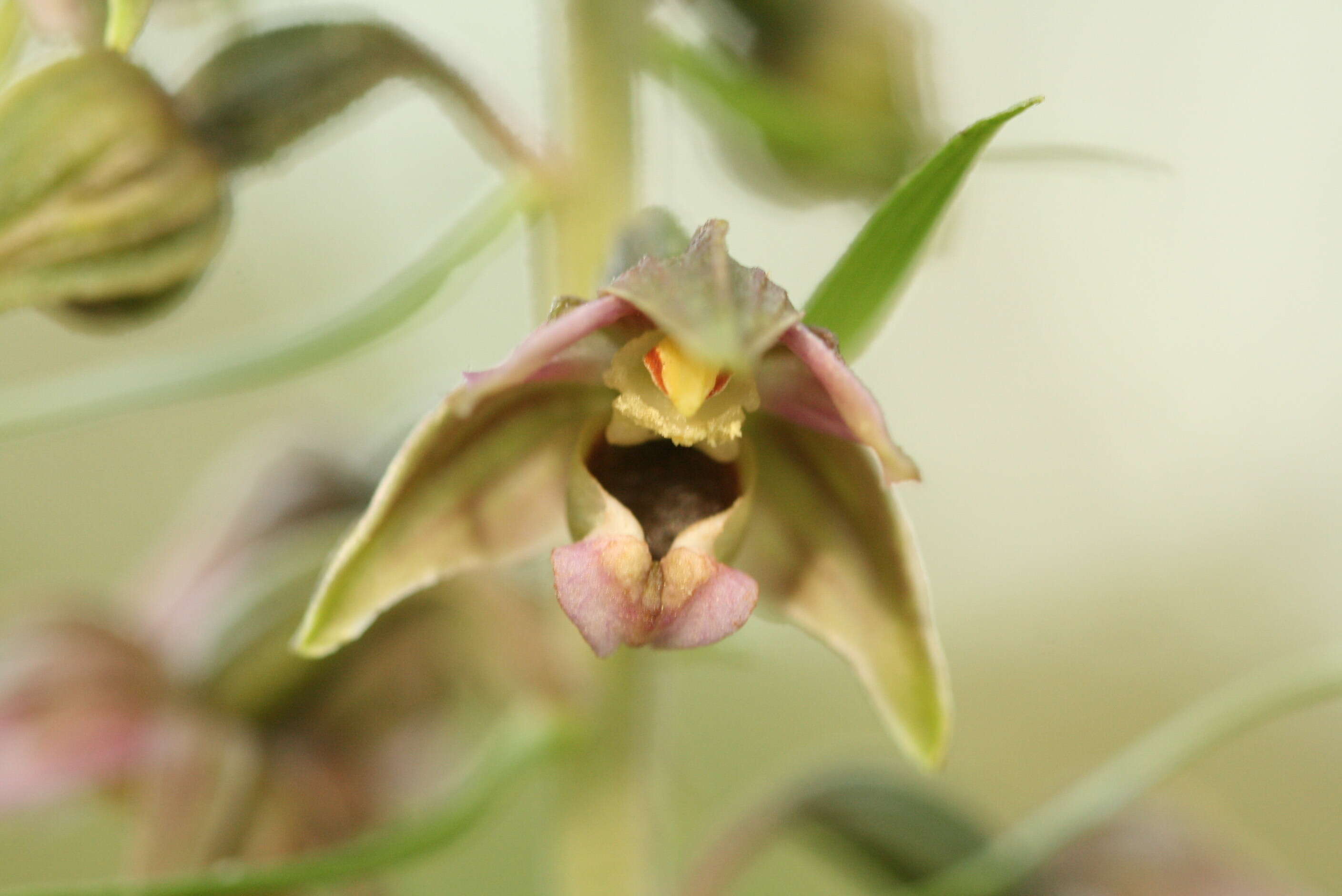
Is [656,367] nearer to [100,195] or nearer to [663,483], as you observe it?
[663,483]

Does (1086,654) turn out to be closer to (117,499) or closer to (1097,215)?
(1097,215)

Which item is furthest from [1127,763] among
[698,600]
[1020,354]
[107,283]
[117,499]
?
[1020,354]

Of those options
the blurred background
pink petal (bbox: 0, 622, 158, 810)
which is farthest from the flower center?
the blurred background

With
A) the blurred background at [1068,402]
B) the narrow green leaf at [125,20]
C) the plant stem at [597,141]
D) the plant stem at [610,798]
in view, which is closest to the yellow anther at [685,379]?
the narrow green leaf at [125,20]

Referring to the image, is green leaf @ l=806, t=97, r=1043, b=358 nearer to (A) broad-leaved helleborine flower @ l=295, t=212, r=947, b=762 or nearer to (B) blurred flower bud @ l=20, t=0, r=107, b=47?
(A) broad-leaved helleborine flower @ l=295, t=212, r=947, b=762

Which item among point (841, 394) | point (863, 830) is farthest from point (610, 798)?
point (841, 394)

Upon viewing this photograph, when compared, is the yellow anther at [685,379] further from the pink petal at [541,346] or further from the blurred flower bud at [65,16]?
the blurred flower bud at [65,16]
